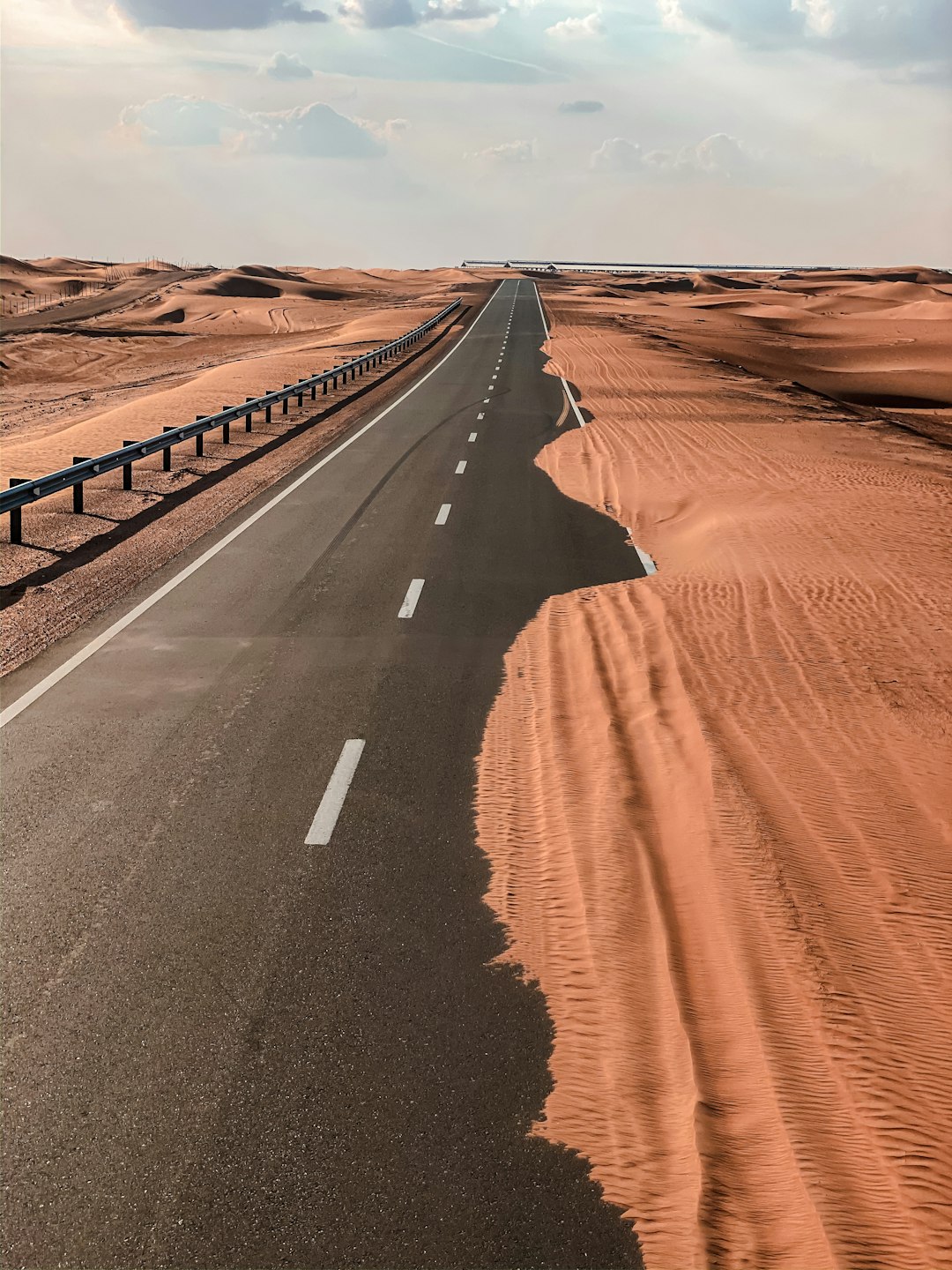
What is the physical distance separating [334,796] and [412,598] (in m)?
5.04

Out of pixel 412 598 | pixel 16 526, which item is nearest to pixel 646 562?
pixel 412 598

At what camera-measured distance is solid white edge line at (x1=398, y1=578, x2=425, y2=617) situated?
458 inches

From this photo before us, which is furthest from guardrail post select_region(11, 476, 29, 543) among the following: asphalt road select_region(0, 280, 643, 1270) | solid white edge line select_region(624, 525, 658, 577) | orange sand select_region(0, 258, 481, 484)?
solid white edge line select_region(624, 525, 658, 577)

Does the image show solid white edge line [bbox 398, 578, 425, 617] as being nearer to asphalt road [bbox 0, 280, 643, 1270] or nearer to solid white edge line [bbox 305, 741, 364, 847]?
asphalt road [bbox 0, 280, 643, 1270]

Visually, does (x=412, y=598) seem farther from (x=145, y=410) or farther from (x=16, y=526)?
(x=145, y=410)

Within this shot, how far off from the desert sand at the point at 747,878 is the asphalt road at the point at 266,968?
0.96ft

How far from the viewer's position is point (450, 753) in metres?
8.13

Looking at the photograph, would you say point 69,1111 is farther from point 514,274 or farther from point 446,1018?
point 514,274

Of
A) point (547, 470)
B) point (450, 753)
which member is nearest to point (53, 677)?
point (450, 753)

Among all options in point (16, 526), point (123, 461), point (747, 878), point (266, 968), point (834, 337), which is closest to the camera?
point (266, 968)

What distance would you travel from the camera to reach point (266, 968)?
18.0ft

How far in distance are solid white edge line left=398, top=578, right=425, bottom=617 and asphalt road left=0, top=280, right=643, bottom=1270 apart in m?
0.17

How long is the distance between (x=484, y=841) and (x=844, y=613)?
6303mm

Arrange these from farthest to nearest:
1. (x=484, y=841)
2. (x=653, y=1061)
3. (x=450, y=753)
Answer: (x=450, y=753) < (x=484, y=841) < (x=653, y=1061)
